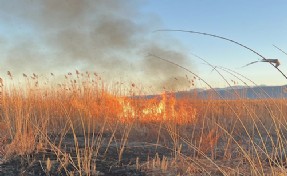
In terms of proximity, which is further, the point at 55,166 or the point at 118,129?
the point at 118,129

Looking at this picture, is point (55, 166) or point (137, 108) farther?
point (137, 108)

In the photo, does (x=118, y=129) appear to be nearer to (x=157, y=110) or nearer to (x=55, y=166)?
(x=157, y=110)

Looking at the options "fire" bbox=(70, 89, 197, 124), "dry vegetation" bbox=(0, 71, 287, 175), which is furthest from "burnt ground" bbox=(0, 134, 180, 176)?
"fire" bbox=(70, 89, 197, 124)

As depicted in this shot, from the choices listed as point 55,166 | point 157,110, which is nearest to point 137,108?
point 157,110

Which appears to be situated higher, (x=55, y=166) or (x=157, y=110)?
(x=157, y=110)

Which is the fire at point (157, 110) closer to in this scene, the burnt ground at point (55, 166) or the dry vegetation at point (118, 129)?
the dry vegetation at point (118, 129)

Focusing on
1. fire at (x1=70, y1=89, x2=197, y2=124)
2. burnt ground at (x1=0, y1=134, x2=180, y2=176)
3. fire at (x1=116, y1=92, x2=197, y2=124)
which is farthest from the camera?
fire at (x1=116, y1=92, x2=197, y2=124)

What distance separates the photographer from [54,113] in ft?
28.2

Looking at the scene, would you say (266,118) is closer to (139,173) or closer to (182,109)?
(182,109)

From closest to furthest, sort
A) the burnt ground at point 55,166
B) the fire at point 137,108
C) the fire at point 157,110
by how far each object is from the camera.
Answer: the burnt ground at point 55,166 < the fire at point 137,108 < the fire at point 157,110

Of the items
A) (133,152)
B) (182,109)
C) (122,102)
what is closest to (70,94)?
(122,102)

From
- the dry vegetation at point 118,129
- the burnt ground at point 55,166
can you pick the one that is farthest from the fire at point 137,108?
the burnt ground at point 55,166

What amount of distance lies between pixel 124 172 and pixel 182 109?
5461 mm

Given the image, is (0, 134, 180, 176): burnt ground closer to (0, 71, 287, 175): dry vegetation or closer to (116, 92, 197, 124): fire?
(0, 71, 287, 175): dry vegetation
